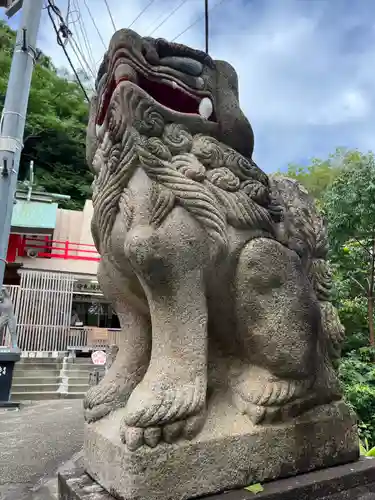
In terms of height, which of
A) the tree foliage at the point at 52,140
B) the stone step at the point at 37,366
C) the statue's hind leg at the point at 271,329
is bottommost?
the stone step at the point at 37,366

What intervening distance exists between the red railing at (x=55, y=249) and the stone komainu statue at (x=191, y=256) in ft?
38.9

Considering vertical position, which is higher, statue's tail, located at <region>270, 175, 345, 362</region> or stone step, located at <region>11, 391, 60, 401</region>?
statue's tail, located at <region>270, 175, 345, 362</region>

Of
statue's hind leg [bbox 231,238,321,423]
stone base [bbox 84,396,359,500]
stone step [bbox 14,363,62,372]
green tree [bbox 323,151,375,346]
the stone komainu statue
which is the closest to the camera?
stone base [bbox 84,396,359,500]

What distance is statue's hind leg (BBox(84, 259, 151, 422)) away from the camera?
163 cm

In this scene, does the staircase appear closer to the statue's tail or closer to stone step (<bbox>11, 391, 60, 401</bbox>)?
stone step (<bbox>11, 391, 60, 401</bbox>)

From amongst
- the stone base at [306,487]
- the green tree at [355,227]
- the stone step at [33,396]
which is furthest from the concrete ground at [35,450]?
the green tree at [355,227]

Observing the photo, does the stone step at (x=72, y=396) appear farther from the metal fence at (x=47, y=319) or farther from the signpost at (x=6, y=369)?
the metal fence at (x=47, y=319)

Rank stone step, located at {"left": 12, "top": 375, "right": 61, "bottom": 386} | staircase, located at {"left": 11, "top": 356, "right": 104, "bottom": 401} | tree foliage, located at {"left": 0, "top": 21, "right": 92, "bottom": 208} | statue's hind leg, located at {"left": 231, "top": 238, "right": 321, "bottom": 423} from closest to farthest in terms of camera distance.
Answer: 1. statue's hind leg, located at {"left": 231, "top": 238, "right": 321, "bottom": 423}
2. staircase, located at {"left": 11, "top": 356, "right": 104, "bottom": 401}
3. stone step, located at {"left": 12, "top": 375, "right": 61, "bottom": 386}
4. tree foliage, located at {"left": 0, "top": 21, "right": 92, "bottom": 208}

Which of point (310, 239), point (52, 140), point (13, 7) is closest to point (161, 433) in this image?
point (310, 239)

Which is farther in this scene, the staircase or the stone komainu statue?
the staircase

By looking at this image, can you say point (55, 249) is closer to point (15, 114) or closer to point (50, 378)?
point (50, 378)

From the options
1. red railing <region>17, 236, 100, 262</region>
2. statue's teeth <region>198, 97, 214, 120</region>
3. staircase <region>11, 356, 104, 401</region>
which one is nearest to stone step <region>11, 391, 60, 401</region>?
staircase <region>11, 356, 104, 401</region>

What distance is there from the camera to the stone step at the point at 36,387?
23.0 ft

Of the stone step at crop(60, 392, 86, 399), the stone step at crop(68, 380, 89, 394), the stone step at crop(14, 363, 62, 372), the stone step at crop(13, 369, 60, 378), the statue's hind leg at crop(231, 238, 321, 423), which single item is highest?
the statue's hind leg at crop(231, 238, 321, 423)
